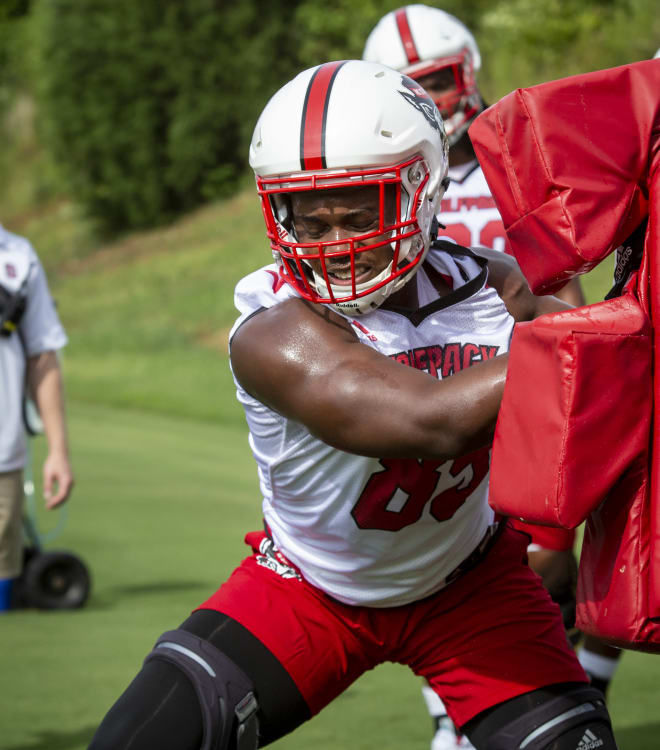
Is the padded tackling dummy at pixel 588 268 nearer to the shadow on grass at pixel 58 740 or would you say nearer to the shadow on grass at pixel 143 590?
the shadow on grass at pixel 58 740

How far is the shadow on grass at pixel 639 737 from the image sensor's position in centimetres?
419

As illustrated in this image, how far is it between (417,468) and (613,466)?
2.62ft

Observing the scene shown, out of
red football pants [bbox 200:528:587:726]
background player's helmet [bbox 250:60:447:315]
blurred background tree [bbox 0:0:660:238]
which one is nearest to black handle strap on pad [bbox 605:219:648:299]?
background player's helmet [bbox 250:60:447:315]

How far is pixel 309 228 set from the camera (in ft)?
8.70

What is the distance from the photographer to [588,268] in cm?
209

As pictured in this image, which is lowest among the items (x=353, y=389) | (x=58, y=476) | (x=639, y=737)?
(x=639, y=737)

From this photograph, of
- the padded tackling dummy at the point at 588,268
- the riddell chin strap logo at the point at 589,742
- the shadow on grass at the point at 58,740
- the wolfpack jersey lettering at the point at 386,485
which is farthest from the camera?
the shadow on grass at the point at 58,740

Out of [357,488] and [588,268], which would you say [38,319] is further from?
[588,268]

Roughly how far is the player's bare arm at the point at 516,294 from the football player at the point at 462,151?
1016 millimetres

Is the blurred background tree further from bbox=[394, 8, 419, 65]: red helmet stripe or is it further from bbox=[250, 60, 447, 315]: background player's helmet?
bbox=[250, 60, 447, 315]: background player's helmet

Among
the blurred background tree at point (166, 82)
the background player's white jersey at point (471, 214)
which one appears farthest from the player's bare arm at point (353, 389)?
the blurred background tree at point (166, 82)

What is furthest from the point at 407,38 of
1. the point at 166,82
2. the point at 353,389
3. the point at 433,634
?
the point at 166,82

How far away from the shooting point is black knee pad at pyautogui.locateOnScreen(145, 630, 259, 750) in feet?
8.36

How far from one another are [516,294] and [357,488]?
26.3 inches
